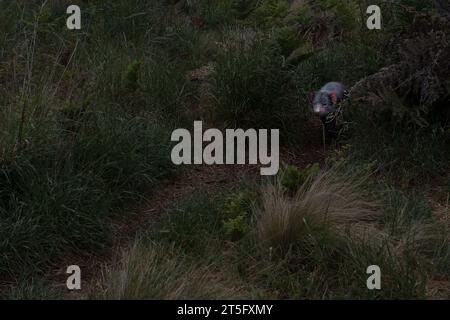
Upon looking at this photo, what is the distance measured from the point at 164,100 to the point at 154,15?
6.26 feet

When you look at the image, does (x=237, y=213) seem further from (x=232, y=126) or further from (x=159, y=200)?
(x=232, y=126)

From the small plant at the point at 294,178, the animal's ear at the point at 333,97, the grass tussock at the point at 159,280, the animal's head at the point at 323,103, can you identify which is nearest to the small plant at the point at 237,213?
the small plant at the point at 294,178

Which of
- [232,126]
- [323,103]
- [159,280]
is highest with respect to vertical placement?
[323,103]

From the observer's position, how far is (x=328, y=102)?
652 cm

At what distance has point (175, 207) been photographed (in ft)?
18.2

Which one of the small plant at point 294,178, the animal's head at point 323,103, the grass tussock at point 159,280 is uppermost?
the animal's head at point 323,103

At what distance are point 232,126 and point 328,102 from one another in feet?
2.63

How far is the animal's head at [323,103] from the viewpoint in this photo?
6488 millimetres

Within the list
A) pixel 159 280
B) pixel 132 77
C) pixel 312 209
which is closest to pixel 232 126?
pixel 132 77

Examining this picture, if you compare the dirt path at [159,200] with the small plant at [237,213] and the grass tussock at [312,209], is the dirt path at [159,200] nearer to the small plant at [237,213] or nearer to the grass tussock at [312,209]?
the small plant at [237,213]

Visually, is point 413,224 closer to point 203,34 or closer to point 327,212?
point 327,212

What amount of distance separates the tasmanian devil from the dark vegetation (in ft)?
0.47

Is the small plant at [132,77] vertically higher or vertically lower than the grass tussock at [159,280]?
higher
